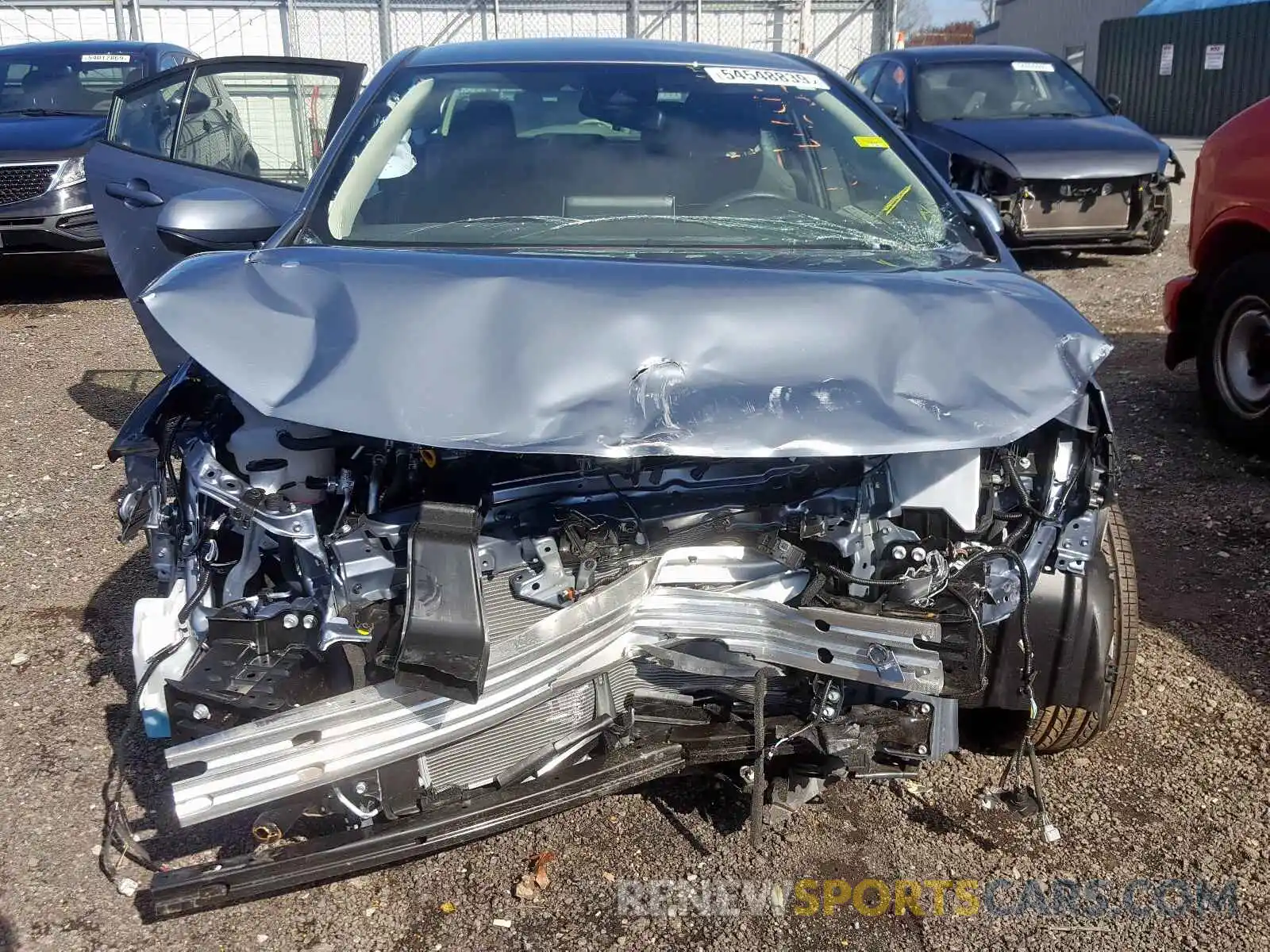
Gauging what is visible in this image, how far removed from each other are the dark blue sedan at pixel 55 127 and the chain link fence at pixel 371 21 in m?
6.46

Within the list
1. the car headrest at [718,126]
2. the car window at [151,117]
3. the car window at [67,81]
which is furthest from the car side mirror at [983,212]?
the car window at [67,81]

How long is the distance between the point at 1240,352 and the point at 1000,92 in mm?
5068

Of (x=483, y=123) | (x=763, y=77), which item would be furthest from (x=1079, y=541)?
(x=483, y=123)

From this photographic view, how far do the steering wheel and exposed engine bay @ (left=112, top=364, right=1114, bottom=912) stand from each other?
93cm

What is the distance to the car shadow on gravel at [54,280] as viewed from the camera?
26.9 ft

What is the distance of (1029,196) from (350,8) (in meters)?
10.9

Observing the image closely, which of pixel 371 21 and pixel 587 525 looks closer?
pixel 587 525

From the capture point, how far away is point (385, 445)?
2385mm

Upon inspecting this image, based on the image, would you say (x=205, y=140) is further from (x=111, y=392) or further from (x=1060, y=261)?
(x=1060, y=261)

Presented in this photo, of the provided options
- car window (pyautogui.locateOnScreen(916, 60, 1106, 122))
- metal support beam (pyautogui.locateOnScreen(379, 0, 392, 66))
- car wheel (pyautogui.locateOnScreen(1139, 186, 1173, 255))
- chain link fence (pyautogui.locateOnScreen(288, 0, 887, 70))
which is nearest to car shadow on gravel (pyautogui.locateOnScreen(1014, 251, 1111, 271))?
car wheel (pyautogui.locateOnScreen(1139, 186, 1173, 255))

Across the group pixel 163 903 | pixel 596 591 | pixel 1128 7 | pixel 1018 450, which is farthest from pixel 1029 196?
pixel 1128 7

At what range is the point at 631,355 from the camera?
2.08 m

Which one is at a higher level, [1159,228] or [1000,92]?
[1000,92]

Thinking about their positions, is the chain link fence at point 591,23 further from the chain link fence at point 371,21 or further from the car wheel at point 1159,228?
the car wheel at point 1159,228
